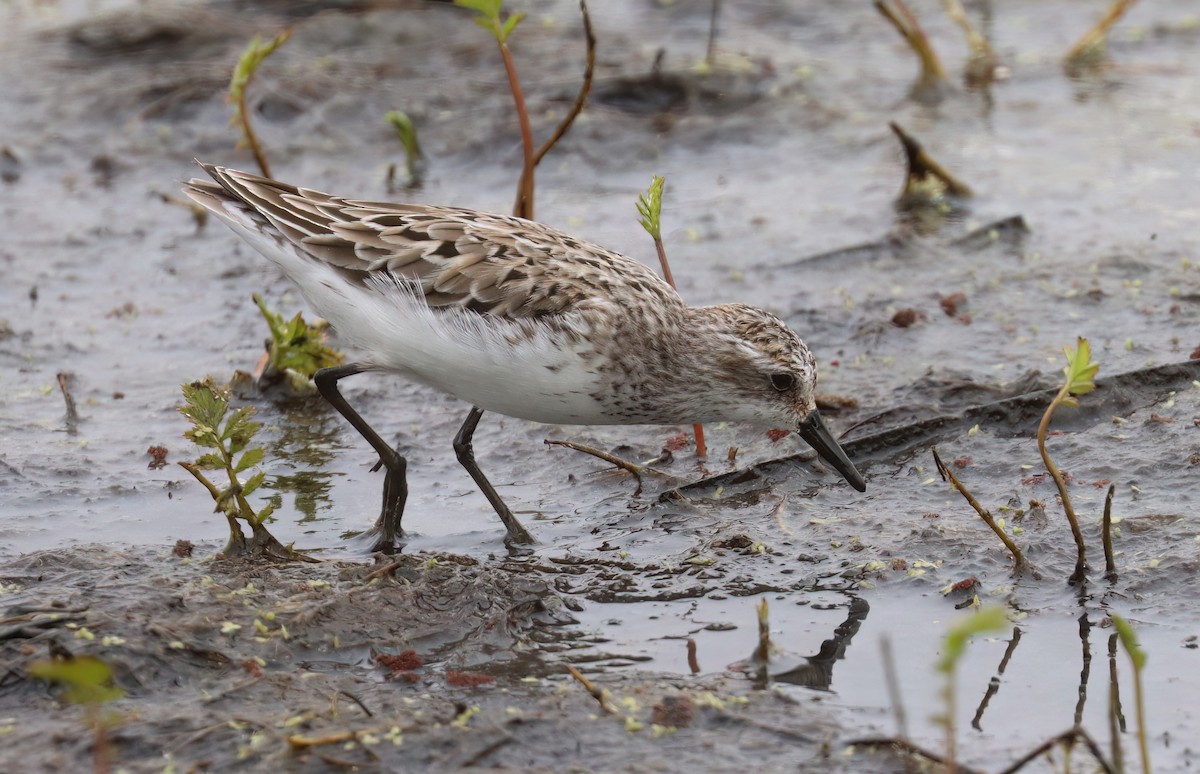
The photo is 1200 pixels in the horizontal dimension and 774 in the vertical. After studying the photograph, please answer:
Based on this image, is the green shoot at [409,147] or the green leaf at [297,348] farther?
the green shoot at [409,147]

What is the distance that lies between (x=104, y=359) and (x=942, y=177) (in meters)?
5.95

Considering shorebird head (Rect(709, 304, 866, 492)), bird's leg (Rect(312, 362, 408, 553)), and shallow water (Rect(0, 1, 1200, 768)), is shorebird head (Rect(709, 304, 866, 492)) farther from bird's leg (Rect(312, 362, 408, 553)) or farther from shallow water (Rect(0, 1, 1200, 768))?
bird's leg (Rect(312, 362, 408, 553))

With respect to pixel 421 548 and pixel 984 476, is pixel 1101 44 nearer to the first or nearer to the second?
pixel 984 476

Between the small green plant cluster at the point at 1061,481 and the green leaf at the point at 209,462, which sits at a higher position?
the small green plant cluster at the point at 1061,481

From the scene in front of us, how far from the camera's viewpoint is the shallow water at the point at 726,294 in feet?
20.4

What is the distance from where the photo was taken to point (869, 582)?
6.30 meters

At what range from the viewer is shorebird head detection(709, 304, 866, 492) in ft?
22.6

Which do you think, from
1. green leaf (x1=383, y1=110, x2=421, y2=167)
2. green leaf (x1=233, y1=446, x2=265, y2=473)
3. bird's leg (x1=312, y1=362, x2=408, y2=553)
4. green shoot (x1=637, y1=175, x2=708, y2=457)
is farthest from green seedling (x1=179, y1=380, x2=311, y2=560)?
green leaf (x1=383, y1=110, x2=421, y2=167)

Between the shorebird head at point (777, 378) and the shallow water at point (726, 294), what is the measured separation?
320mm

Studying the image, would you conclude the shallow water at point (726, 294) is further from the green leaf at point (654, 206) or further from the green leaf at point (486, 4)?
the green leaf at point (486, 4)

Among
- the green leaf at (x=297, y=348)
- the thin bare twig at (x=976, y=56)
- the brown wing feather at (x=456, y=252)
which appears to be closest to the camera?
the brown wing feather at (x=456, y=252)

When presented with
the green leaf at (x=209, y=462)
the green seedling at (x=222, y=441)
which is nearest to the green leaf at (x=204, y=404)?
the green seedling at (x=222, y=441)

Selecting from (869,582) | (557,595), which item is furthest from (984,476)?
(557,595)

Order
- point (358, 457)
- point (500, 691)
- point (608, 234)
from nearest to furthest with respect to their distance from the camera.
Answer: point (500, 691) < point (358, 457) < point (608, 234)
